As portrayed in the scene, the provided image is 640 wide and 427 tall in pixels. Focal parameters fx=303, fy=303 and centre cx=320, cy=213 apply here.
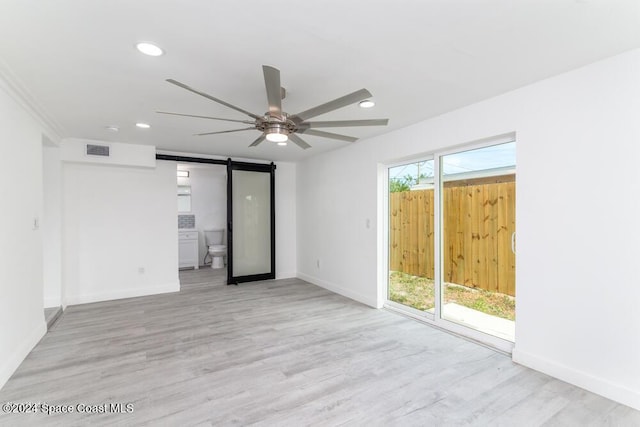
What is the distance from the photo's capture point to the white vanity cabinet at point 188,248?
6941 mm

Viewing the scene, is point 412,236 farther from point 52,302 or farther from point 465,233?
point 52,302

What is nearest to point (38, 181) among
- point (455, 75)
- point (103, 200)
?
point (103, 200)

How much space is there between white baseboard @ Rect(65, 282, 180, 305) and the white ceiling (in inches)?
116

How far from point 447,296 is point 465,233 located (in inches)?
31.3

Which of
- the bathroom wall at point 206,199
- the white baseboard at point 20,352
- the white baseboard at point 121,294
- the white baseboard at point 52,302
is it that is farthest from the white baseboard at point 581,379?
the bathroom wall at point 206,199

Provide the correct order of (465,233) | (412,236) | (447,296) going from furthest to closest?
1. (412,236)
2. (447,296)
3. (465,233)

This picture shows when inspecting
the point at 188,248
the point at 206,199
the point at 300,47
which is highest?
the point at 300,47

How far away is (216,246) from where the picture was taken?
7.15m

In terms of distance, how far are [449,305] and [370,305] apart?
1.16m

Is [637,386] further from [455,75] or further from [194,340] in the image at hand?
[194,340]

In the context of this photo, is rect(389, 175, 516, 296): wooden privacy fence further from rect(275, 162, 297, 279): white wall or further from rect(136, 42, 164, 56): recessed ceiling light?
rect(136, 42, 164, 56): recessed ceiling light

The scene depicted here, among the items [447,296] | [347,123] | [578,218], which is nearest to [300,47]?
[347,123]

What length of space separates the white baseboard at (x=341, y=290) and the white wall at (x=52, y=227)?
381 cm

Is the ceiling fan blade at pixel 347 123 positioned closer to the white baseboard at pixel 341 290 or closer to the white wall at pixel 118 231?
the white baseboard at pixel 341 290
